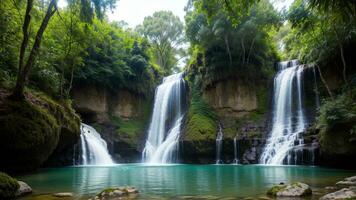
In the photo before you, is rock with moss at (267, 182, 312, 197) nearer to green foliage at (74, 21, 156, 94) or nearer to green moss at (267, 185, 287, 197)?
green moss at (267, 185, 287, 197)

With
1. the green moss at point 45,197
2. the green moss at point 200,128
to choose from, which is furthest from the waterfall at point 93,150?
the green moss at point 45,197

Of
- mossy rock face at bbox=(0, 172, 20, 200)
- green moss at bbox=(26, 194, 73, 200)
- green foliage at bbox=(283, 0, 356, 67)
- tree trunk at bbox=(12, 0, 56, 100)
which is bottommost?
green moss at bbox=(26, 194, 73, 200)

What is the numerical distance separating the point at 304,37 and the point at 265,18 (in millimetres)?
3374

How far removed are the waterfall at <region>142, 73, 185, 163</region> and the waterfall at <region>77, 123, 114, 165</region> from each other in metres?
3.28

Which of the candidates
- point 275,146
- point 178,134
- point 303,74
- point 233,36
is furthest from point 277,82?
point 178,134

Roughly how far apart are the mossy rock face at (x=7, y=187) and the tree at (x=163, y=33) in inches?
1413

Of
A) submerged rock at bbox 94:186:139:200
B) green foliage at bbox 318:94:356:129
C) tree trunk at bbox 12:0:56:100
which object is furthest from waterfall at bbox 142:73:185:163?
submerged rock at bbox 94:186:139:200

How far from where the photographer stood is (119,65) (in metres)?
Answer: 25.0

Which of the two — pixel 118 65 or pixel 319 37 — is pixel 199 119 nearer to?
pixel 118 65

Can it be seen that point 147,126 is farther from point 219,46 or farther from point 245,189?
point 245,189

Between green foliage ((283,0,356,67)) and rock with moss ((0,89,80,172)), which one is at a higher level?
green foliage ((283,0,356,67))

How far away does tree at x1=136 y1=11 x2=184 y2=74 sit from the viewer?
41.7 meters

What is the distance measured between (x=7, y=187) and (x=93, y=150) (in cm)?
1409

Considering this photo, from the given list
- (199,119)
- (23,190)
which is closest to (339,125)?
(199,119)
